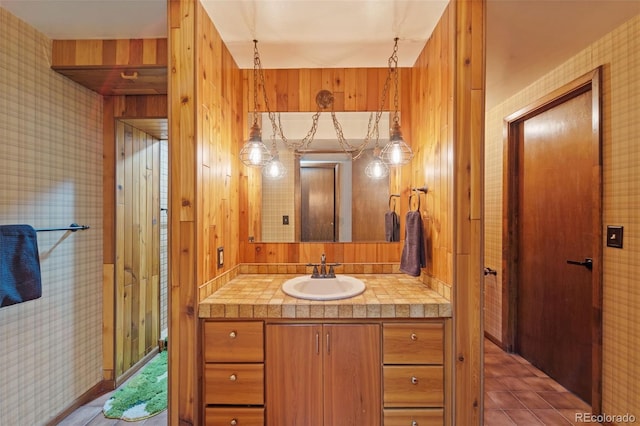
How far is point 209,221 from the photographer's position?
5.19ft

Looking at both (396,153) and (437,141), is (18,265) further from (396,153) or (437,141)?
(437,141)

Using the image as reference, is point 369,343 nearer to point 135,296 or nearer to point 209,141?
point 209,141

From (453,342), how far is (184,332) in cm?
131

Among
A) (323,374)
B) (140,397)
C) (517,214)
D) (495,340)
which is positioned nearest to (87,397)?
(140,397)

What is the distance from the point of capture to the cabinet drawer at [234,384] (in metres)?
1.41

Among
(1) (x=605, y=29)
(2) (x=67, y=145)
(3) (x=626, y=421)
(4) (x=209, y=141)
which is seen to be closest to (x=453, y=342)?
(3) (x=626, y=421)

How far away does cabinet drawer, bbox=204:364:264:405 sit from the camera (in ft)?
4.64

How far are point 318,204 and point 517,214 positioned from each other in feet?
6.31

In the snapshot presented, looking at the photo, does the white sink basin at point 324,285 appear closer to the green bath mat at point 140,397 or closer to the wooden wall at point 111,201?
the green bath mat at point 140,397

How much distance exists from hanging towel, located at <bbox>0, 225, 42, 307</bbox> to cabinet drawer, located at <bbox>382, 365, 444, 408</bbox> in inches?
73.8

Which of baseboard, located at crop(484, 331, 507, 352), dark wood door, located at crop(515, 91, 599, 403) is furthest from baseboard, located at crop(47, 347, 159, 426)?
dark wood door, located at crop(515, 91, 599, 403)

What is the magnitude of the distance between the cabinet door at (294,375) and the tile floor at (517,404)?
0.99 metres

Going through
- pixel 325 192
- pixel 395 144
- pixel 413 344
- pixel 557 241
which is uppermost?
pixel 395 144

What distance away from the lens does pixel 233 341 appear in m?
1.42
